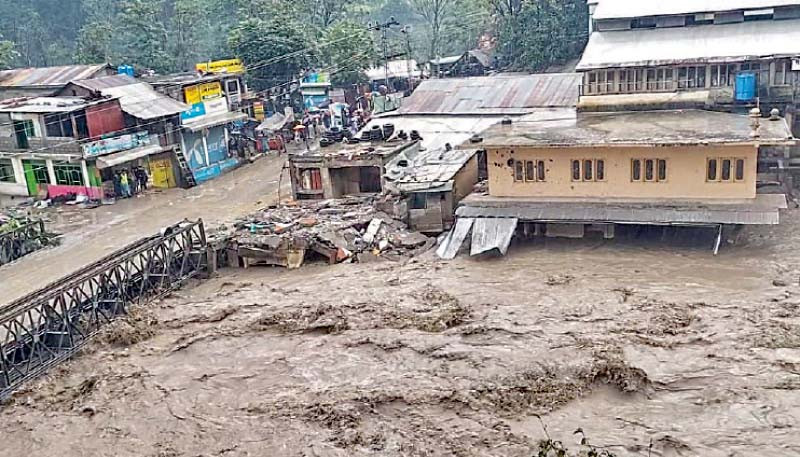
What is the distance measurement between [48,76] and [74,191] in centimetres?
775

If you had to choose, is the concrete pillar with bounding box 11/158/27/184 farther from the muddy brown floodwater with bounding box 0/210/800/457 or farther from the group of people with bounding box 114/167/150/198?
the muddy brown floodwater with bounding box 0/210/800/457

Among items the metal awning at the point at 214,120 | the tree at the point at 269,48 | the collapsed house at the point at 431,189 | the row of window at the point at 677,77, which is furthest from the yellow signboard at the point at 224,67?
the row of window at the point at 677,77

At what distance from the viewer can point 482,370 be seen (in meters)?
15.5

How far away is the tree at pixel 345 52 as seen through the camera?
46.7 meters

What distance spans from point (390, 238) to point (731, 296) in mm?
9703

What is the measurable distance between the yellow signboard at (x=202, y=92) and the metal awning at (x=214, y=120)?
38.1 inches

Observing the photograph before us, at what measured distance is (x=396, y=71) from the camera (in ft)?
173

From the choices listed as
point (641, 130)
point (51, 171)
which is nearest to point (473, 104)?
point (641, 130)

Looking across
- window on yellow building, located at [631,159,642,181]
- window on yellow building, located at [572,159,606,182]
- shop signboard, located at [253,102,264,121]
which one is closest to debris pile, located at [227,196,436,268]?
window on yellow building, located at [572,159,606,182]

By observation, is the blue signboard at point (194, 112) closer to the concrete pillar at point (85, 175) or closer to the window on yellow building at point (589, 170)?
the concrete pillar at point (85, 175)

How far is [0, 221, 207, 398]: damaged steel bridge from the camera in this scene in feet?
53.6

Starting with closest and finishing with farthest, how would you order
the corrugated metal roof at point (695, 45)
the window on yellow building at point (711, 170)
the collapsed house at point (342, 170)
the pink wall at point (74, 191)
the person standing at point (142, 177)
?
the window on yellow building at point (711, 170), the corrugated metal roof at point (695, 45), the collapsed house at point (342, 170), the pink wall at point (74, 191), the person standing at point (142, 177)

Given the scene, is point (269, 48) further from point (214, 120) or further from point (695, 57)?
point (695, 57)

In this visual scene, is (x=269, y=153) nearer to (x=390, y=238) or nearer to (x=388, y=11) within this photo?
(x=390, y=238)
